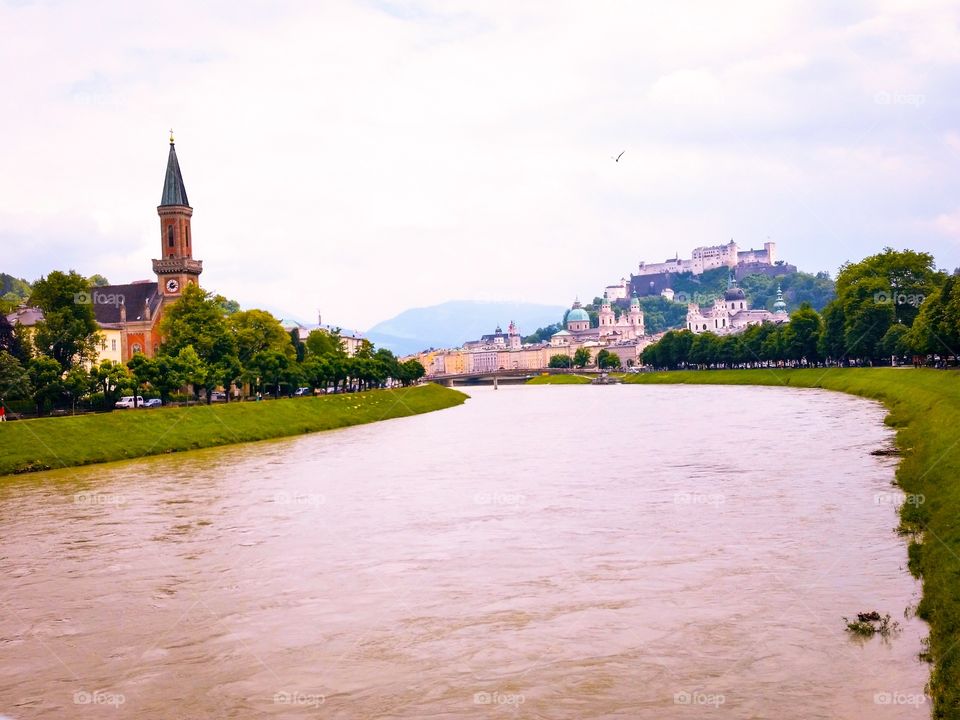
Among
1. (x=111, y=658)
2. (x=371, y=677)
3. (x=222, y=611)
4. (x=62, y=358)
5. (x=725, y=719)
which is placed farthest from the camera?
(x=62, y=358)

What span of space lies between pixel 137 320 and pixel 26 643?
97218 mm

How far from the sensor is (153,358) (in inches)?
3425

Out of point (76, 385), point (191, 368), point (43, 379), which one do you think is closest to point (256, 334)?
point (191, 368)

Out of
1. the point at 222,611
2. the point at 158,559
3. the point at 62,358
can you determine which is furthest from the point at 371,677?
the point at 62,358

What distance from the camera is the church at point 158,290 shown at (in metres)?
114

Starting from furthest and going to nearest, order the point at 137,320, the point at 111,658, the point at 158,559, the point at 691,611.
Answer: the point at 137,320 < the point at 158,559 < the point at 691,611 < the point at 111,658

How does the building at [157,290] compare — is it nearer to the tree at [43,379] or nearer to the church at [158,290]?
the church at [158,290]

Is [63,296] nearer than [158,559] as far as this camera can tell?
No

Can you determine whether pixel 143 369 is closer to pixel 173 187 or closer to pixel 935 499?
pixel 173 187

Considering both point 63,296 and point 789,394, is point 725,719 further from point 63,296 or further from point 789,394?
point 789,394

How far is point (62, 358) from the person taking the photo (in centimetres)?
7788

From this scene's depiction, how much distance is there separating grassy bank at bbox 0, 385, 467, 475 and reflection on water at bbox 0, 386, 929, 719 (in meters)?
9.46

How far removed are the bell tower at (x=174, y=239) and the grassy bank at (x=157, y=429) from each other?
32.5 metres

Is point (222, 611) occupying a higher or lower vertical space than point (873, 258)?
lower
